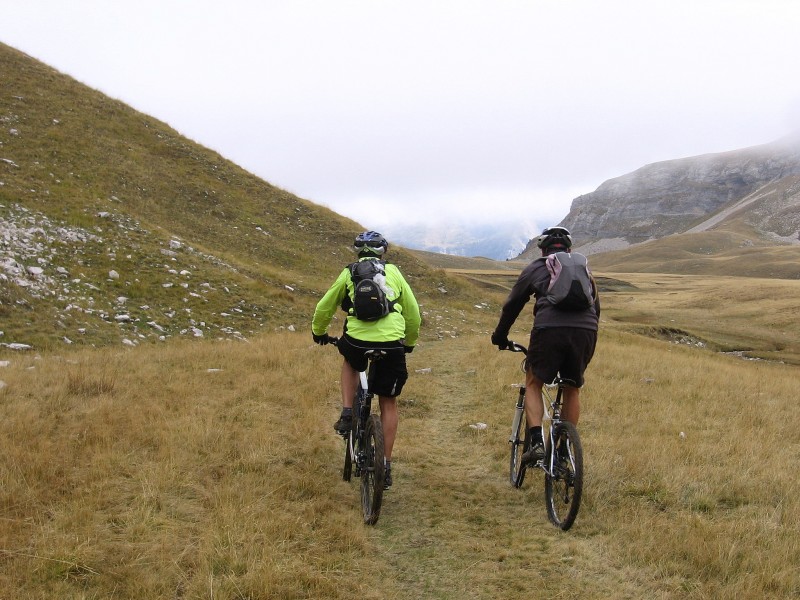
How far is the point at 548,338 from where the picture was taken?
5512 millimetres

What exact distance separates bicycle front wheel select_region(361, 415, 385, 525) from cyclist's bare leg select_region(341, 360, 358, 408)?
0.53 meters

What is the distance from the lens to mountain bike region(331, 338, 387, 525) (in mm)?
5352

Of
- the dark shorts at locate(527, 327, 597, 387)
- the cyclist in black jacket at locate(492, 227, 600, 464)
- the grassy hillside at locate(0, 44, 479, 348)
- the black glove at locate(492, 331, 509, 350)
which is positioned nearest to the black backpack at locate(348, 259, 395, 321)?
the black glove at locate(492, 331, 509, 350)

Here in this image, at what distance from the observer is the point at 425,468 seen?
7223mm

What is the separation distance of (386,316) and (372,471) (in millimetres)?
1635

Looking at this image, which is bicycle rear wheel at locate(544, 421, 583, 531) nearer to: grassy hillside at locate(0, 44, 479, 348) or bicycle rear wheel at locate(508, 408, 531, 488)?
bicycle rear wheel at locate(508, 408, 531, 488)

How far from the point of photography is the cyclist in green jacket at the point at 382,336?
5637 mm

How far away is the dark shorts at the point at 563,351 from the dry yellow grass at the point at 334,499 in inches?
59.6

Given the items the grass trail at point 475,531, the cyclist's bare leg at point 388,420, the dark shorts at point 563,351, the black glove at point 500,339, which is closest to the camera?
the grass trail at point 475,531

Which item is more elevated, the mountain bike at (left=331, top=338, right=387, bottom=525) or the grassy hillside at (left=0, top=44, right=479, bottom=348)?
the grassy hillside at (left=0, top=44, right=479, bottom=348)

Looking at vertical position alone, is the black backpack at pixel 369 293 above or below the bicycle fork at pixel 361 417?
above

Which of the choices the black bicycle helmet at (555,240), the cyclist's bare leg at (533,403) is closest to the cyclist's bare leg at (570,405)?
the cyclist's bare leg at (533,403)

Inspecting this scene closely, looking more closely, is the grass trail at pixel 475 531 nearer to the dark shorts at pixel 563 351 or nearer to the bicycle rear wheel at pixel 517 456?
the bicycle rear wheel at pixel 517 456

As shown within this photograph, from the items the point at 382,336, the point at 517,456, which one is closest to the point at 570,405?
the point at 517,456
